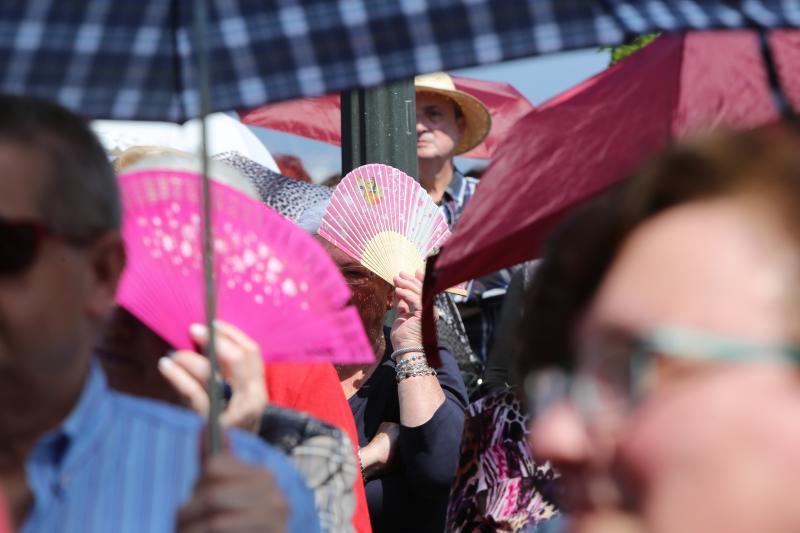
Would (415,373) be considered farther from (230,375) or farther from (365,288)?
(230,375)

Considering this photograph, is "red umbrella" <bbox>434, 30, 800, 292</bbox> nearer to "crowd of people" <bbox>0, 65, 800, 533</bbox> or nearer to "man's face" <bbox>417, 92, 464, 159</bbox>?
"crowd of people" <bbox>0, 65, 800, 533</bbox>

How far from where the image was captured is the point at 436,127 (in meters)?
6.50

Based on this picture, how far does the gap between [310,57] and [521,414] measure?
106 centimetres

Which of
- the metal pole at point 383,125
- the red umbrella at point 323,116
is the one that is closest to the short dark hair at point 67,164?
the metal pole at point 383,125

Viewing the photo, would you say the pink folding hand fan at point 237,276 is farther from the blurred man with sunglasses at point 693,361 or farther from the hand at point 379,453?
the hand at point 379,453

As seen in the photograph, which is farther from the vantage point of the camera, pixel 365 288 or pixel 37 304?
pixel 365 288

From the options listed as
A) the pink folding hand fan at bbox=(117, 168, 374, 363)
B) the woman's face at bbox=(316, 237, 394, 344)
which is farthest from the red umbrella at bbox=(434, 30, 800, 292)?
the woman's face at bbox=(316, 237, 394, 344)

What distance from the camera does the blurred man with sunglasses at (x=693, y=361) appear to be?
46.1 inches

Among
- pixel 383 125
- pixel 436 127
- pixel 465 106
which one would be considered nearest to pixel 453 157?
pixel 436 127

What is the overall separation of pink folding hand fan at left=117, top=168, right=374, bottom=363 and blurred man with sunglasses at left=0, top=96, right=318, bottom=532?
24 cm

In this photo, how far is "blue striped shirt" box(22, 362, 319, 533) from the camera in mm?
1922

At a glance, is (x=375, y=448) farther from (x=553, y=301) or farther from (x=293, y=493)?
(x=553, y=301)

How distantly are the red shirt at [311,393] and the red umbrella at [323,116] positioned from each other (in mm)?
4447

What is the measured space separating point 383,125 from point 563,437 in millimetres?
3605
